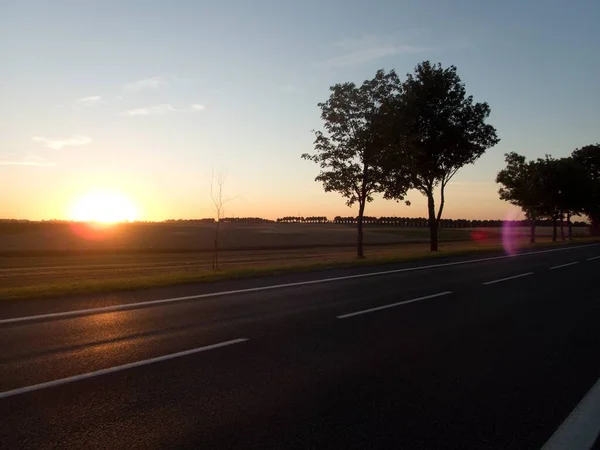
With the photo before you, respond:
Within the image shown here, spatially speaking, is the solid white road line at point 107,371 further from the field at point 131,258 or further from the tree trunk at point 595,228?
the tree trunk at point 595,228

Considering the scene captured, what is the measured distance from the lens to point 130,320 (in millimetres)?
8953

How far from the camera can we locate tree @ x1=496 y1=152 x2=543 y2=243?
165 feet

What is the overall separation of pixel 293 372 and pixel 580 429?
116 inches

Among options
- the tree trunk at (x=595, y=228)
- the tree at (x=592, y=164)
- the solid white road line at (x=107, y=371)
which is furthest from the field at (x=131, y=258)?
the tree trunk at (x=595, y=228)

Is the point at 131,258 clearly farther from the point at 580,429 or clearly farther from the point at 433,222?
the point at 580,429

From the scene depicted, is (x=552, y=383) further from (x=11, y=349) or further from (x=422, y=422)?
(x=11, y=349)

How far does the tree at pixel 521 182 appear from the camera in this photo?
5028 centimetres

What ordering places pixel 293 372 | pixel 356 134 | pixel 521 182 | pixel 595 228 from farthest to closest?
pixel 595 228 → pixel 521 182 → pixel 356 134 → pixel 293 372

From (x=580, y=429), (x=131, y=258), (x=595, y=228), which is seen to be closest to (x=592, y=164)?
(x=595, y=228)

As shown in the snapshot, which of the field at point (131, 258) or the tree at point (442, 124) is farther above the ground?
the tree at point (442, 124)

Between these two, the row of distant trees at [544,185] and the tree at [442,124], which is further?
the row of distant trees at [544,185]

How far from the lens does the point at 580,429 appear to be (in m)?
4.60

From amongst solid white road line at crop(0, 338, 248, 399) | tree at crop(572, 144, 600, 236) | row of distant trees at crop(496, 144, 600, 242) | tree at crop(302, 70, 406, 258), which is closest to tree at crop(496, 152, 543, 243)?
row of distant trees at crop(496, 144, 600, 242)

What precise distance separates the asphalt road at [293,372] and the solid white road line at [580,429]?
9 centimetres
